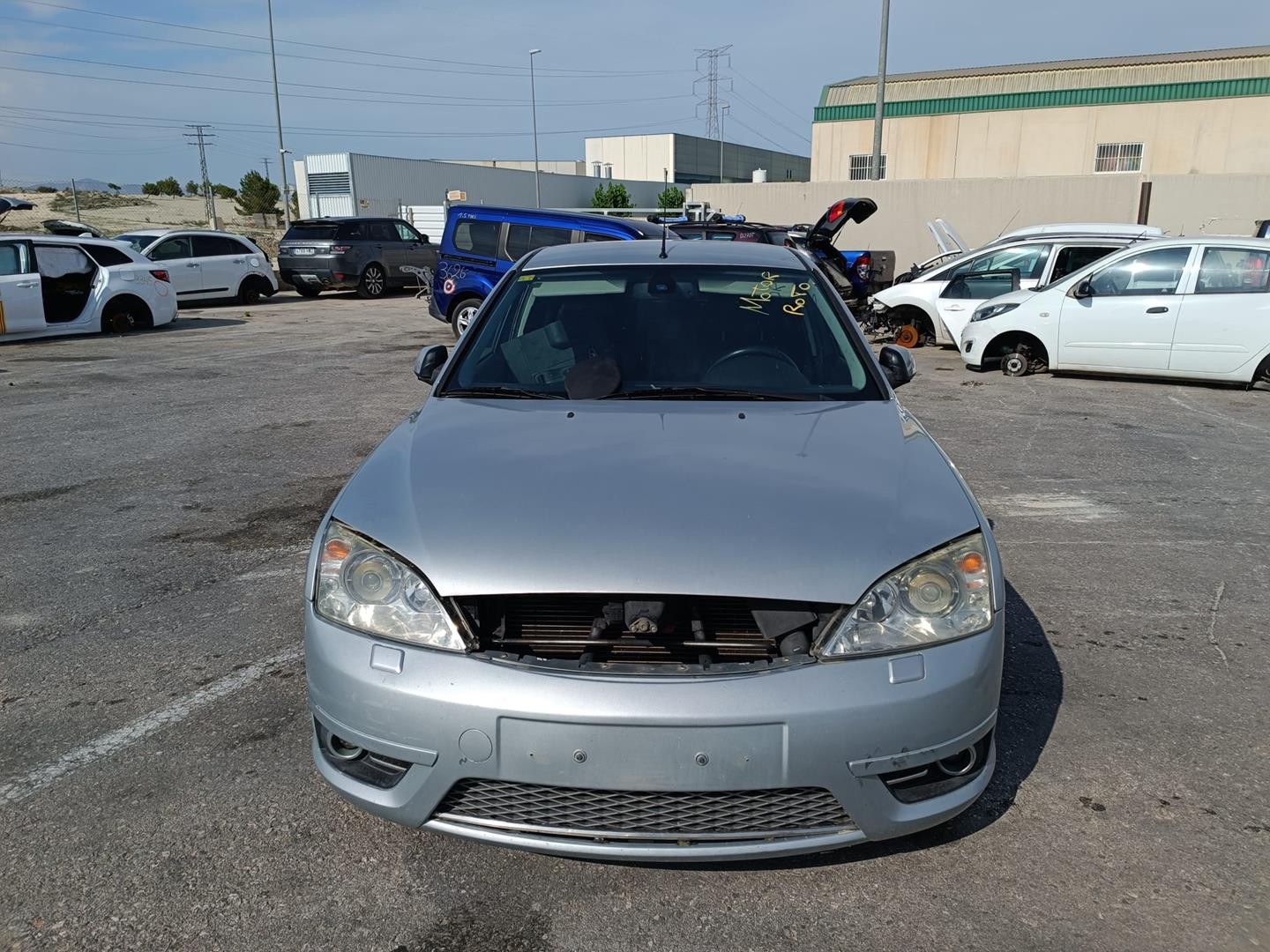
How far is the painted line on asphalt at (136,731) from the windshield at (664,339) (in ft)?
4.31

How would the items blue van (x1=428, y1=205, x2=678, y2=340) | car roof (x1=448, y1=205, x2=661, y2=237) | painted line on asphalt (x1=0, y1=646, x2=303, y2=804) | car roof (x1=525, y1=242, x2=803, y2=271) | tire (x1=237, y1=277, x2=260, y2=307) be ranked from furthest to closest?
tire (x1=237, y1=277, x2=260, y2=307) < blue van (x1=428, y1=205, x2=678, y2=340) < car roof (x1=448, y1=205, x2=661, y2=237) < car roof (x1=525, y1=242, x2=803, y2=271) < painted line on asphalt (x1=0, y1=646, x2=303, y2=804)

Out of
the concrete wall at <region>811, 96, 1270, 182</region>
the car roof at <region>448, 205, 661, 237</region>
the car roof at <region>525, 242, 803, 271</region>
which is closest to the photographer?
the car roof at <region>525, 242, 803, 271</region>

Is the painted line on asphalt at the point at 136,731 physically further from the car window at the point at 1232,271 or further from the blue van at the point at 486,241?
the car window at the point at 1232,271

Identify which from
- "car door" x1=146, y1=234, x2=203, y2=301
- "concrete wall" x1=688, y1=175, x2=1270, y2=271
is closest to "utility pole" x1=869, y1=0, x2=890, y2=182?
"concrete wall" x1=688, y1=175, x2=1270, y2=271

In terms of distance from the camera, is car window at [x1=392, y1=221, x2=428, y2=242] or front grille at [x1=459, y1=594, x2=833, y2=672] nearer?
front grille at [x1=459, y1=594, x2=833, y2=672]

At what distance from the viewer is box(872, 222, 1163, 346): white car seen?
41.2ft

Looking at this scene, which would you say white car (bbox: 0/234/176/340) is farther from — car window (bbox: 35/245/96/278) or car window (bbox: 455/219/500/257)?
car window (bbox: 455/219/500/257)

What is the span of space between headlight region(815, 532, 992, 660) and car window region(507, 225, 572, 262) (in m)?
11.2

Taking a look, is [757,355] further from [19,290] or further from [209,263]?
[209,263]

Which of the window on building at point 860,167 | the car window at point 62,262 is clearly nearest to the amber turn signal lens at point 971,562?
the car window at point 62,262

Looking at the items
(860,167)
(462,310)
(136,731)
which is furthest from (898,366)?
(860,167)

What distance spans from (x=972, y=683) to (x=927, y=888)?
0.57 meters

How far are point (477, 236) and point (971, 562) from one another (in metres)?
11.7

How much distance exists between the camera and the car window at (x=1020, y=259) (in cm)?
1255
